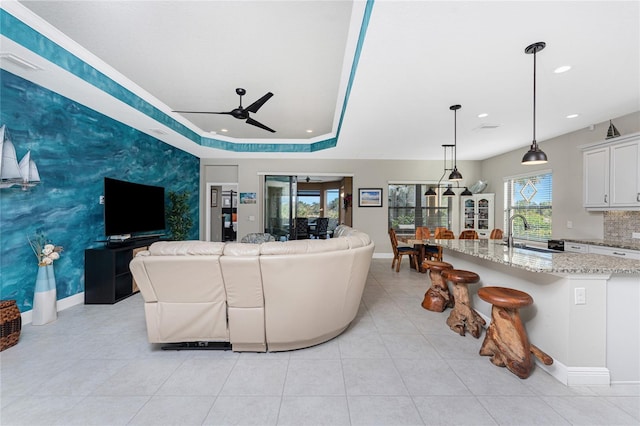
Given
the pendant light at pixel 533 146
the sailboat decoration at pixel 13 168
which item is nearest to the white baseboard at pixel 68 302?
the sailboat decoration at pixel 13 168

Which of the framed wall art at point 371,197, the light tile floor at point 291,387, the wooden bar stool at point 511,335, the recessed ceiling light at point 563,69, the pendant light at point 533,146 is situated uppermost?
the recessed ceiling light at point 563,69

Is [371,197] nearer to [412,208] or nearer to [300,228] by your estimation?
[412,208]

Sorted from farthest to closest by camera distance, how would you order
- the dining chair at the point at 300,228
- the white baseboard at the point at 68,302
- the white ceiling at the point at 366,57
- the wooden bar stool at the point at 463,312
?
the dining chair at the point at 300,228 < the white baseboard at the point at 68,302 < the wooden bar stool at the point at 463,312 < the white ceiling at the point at 366,57

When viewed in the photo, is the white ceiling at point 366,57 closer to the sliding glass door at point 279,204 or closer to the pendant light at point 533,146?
the pendant light at point 533,146

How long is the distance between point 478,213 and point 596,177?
315 centimetres

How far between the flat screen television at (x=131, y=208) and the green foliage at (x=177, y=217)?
357 millimetres

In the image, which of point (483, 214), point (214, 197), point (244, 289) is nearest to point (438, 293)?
point (244, 289)

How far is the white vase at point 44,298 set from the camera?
293 cm

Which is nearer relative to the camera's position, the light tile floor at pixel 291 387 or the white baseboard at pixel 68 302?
the light tile floor at pixel 291 387

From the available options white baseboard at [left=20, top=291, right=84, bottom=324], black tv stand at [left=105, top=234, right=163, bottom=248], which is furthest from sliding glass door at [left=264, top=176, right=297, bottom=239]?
white baseboard at [left=20, top=291, right=84, bottom=324]

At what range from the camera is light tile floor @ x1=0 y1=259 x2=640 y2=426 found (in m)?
1.65

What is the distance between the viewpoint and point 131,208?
4340 mm

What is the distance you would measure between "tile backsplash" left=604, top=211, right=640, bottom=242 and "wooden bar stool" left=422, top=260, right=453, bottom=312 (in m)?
2.75

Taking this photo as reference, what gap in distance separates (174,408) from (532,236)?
678cm
